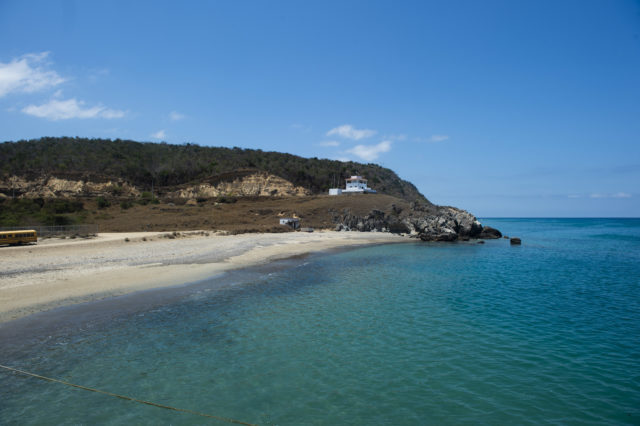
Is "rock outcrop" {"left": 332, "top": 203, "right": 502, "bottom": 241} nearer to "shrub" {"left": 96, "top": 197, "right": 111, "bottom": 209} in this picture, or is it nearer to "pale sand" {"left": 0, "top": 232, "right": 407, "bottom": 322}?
"pale sand" {"left": 0, "top": 232, "right": 407, "bottom": 322}

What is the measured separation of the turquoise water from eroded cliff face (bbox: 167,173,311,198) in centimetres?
5253

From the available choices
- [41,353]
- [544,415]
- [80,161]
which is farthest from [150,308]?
[80,161]

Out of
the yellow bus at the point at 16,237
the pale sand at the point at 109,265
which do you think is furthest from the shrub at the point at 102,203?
the yellow bus at the point at 16,237

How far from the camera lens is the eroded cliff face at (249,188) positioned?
65.8 meters

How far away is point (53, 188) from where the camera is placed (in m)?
55.9

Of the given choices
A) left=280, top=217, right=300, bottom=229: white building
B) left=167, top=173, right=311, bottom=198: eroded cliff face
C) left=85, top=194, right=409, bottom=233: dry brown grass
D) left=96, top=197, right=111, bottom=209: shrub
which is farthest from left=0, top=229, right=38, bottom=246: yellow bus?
left=167, top=173, right=311, bottom=198: eroded cliff face

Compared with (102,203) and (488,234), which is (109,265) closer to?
(102,203)

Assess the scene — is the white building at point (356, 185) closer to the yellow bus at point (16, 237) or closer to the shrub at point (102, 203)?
the shrub at point (102, 203)

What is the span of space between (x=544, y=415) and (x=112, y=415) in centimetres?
828

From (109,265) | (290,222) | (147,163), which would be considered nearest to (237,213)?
(290,222)

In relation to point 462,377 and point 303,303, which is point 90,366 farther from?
point 462,377

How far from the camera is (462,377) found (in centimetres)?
812

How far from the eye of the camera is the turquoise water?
6.73 metres

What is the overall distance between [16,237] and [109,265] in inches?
407
